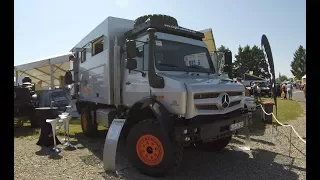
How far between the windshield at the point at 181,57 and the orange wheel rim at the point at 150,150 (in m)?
1.32

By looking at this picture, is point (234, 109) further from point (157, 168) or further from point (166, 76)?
point (157, 168)

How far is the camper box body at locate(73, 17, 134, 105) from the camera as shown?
5.80 m

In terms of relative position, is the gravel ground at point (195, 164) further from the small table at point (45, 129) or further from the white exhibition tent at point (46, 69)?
the white exhibition tent at point (46, 69)

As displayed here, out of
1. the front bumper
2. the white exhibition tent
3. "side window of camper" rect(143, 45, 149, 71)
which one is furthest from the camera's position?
the white exhibition tent

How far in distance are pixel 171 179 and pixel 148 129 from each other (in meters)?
0.93

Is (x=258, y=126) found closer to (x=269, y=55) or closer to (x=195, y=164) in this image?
(x=269, y=55)

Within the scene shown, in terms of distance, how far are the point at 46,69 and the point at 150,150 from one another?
55.4ft

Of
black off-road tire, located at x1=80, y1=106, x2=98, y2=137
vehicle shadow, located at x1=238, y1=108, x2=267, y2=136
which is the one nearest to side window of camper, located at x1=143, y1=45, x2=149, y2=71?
black off-road tire, located at x1=80, y1=106, x2=98, y2=137

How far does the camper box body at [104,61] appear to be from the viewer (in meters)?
5.80

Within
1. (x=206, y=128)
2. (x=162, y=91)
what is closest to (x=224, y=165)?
(x=206, y=128)

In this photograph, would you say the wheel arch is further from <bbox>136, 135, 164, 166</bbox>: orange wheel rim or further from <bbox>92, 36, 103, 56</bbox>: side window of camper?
<bbox>92, 36, 103, 56</bbox>: side window of camper

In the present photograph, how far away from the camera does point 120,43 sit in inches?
234

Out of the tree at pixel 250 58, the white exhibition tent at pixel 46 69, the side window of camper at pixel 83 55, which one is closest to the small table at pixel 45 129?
the side window of camper at pixel 83 55
